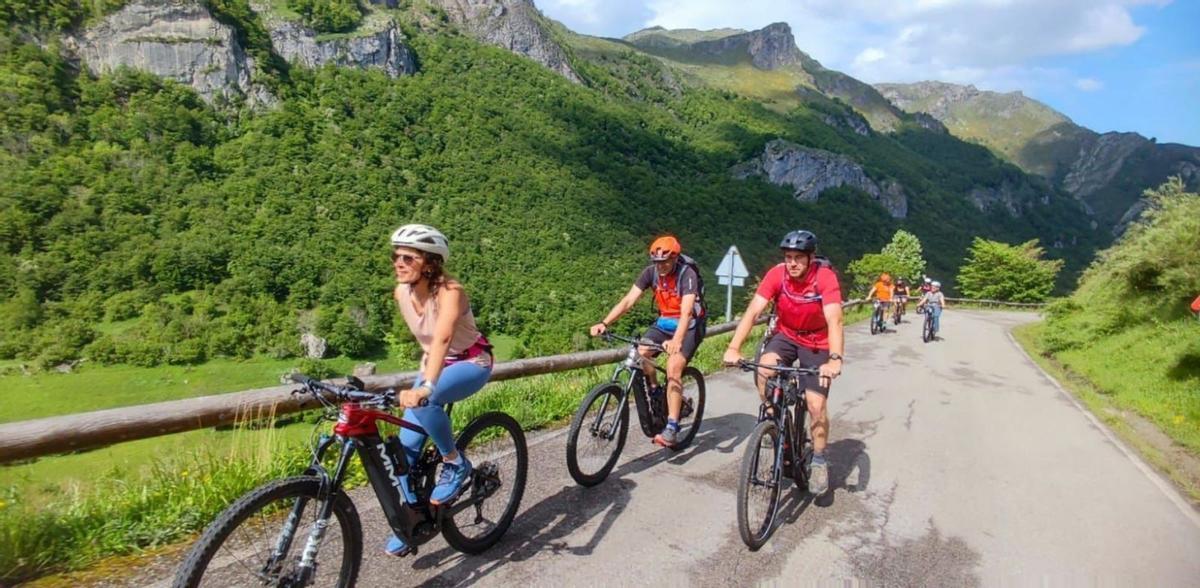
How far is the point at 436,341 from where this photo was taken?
9.89 ft

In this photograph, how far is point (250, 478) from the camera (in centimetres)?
410

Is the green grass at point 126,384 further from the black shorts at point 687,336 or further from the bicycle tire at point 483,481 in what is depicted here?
the bicycle tire at point 483,481

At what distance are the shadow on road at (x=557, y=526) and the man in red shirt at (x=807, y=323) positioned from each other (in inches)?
52.9

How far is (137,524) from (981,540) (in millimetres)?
5445

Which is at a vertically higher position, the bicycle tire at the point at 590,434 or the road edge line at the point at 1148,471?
the bicycle tire at the point at 590,434

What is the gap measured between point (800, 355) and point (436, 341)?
306cm

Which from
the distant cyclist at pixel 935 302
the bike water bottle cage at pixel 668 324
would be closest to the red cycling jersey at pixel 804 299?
the bike water bottle cage at pixel 668 324

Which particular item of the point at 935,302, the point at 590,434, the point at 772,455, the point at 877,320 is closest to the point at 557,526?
the point at 590,434

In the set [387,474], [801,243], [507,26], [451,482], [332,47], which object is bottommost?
[451,482]

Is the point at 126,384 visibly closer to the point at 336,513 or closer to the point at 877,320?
the point at 877,320

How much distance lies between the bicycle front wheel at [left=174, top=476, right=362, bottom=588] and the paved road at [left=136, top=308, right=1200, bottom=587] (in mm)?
421

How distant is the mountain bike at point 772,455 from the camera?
3.77 meters

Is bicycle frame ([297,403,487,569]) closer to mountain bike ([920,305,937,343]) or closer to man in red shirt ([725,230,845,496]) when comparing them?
man in red shirt ([725,230,845,496])

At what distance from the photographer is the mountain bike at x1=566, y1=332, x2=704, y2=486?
15.1 ft
